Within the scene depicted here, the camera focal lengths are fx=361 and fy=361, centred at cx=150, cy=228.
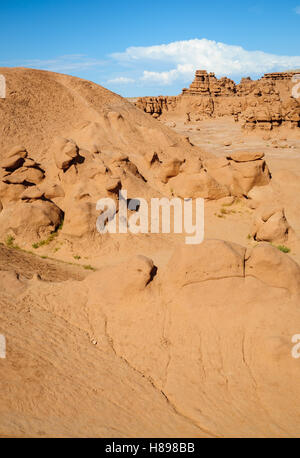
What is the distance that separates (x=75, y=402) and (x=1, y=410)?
0.92m

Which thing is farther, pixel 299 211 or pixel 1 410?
pixel 299 211

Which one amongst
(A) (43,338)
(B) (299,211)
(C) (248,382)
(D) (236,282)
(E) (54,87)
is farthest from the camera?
(E) (54,87)

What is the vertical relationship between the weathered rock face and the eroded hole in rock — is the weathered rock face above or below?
above

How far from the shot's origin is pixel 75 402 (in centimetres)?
482

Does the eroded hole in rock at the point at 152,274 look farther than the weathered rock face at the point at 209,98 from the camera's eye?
No

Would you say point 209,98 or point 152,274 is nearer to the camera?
point 152,274

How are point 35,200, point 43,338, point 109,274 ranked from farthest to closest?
Result: point 35,200
point 109,274
point 43,338

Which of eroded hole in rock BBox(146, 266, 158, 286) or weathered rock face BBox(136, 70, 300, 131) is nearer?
eroded hole in rock BBox(146, 266, 158, 286)

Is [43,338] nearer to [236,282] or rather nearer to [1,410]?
[1,410]

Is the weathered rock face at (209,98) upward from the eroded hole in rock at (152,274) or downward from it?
upward

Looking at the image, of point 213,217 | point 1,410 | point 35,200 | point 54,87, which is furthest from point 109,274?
point 54,87

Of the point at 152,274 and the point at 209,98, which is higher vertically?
the point at 209,98
